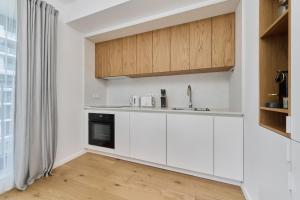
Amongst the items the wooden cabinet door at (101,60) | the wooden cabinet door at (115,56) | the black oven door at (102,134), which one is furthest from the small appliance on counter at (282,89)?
the wooden cabinet door at (101,60)

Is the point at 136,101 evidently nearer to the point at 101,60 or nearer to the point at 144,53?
the point at 144,53

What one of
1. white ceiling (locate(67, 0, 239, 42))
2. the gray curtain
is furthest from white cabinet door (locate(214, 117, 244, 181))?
the gray curtain

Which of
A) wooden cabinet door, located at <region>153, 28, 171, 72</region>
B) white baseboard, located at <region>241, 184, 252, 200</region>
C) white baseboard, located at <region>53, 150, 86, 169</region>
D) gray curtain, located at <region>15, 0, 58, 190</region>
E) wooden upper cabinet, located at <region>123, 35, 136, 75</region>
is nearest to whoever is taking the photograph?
white baseboard, located at <region>241, 184, 252, 200</region>

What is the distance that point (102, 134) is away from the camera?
254 cm

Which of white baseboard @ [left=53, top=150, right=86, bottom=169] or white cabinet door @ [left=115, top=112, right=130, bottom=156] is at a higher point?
white cabinet door @ [left=115, top=112, right=130, bottom=156]

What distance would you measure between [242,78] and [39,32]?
8.11 ft

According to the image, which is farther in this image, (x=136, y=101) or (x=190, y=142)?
(x=136, y=101)

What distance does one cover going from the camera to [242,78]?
1.58 meters

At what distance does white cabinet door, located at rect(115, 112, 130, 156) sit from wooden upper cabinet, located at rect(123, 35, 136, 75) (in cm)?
81

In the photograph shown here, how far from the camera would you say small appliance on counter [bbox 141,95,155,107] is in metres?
2.64

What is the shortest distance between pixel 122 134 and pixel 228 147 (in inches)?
59.5

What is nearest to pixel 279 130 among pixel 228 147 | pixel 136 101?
pixel 228 147

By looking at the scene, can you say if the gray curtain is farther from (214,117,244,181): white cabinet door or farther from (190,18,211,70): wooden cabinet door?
(214,117,244,181): white cabinet door

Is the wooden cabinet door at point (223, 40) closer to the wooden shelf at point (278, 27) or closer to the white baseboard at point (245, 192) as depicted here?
the wooden shelf at point (278, 27)
